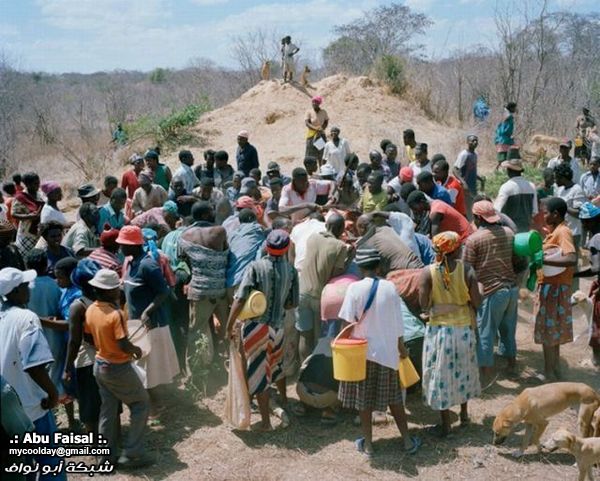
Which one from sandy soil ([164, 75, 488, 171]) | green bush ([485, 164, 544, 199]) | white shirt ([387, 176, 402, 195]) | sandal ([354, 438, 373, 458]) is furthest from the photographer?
sandy soil ([164, 75, 488, 171])

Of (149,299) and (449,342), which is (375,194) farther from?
(149,299)

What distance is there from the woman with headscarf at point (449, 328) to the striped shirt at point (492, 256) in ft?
2.31

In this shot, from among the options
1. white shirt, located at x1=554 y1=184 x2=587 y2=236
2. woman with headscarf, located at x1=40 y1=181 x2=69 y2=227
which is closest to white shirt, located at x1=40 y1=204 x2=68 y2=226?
woman with headscarf, located at x1=40 y1=181 x2=69 y2=227

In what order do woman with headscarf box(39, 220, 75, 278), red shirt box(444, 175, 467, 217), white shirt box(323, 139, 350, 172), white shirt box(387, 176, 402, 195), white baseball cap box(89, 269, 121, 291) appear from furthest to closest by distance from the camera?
white shirt box(323, 139, 350, 172), white shirt box(387, 176, 402, 195), red shirt box(444, 175, 467, 217), woman with headscarf box(39, 220, 75, 278), white baseball cap box(89, 269, 121, 291)

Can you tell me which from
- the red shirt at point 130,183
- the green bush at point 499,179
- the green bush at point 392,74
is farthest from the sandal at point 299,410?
the green bush at point 392,74

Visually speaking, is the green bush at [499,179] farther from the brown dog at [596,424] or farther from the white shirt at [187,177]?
the brown dog at [596,424]

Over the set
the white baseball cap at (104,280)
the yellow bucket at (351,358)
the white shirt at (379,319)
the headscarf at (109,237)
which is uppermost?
the headscarf at (109,237)

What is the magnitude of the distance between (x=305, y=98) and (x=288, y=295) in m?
15.4

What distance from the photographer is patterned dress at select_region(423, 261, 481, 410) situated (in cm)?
479

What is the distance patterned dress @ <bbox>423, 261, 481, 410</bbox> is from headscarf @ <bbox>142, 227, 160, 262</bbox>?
2.32m

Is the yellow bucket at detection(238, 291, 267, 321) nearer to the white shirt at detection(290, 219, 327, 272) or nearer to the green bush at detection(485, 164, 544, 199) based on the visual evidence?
the white shirt at detection(290, 219, 327, 272)

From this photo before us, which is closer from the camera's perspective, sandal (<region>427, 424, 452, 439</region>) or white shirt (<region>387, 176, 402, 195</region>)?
sandal (<region>427, 424, 452, 439</region>)

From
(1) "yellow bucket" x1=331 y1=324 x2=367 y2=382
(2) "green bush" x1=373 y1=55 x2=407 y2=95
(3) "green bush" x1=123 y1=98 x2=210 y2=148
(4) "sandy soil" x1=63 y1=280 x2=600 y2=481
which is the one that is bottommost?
(4) "sandy soil" x1=63 y1=280 x2=600 y2=481

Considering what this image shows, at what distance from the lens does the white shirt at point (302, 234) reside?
239 inches
